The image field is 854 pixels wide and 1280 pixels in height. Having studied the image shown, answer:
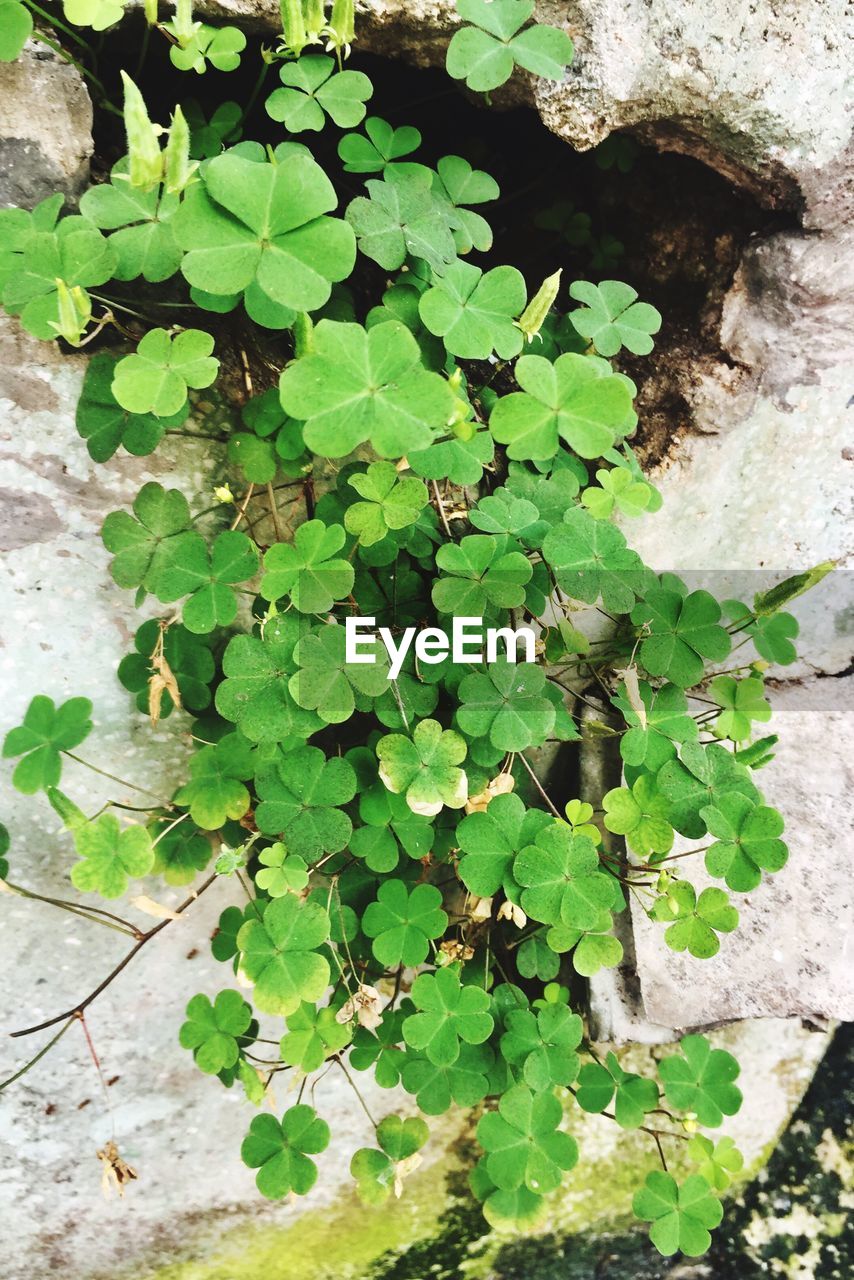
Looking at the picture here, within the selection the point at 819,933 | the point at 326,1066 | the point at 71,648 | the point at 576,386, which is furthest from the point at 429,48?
the point at 326,1066

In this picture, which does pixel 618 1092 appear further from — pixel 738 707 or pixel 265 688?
pixel 265 688

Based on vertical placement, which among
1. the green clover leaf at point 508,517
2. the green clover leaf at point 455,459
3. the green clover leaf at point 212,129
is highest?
the green clover leaf at point 212,129

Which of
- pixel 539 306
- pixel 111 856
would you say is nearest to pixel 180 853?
pixel 111 856

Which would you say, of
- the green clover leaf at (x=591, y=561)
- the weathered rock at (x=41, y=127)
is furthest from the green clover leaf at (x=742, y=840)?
the weathered rock at (x=41, y=127)

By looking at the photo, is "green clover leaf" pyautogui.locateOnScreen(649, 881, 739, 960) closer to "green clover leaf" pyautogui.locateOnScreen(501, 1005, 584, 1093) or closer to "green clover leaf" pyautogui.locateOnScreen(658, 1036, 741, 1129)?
"green clover leaf" pyautogui.locateOnScreen(501, 1005, 584, 1093)

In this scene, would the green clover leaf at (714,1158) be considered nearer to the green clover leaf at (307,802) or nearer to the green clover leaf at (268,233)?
the green clover leaf at (307,802)
